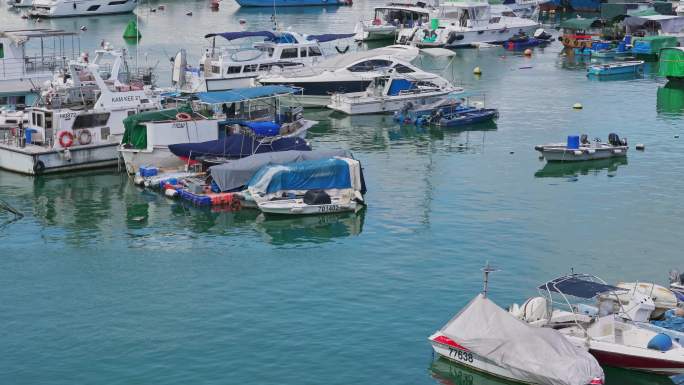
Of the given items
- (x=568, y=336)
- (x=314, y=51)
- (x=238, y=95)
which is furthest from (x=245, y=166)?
(x=314, y=51)

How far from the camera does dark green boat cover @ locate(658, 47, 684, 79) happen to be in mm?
86688

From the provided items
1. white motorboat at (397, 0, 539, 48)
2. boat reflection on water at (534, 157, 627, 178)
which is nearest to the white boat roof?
boat reflection on water at (534, 157, 627, 178)

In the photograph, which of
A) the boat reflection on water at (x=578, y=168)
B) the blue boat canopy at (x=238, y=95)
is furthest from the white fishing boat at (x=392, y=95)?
the boat reflection on water at (x=578, y=168)

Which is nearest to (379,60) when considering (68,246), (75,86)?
(75,86)

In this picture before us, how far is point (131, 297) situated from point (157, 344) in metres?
4.98

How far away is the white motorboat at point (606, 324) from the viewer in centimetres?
3278

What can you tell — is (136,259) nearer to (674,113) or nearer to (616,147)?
(616,147)

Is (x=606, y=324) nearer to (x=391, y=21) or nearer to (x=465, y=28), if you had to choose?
(x=465, y=28)

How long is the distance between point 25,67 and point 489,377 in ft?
161

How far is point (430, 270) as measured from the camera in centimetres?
4294

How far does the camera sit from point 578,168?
A: 60.3 meters

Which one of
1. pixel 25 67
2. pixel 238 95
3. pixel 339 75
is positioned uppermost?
pixel 25 67

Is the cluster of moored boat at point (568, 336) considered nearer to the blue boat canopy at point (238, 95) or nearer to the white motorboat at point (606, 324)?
the white motorboat at point (606, 324)

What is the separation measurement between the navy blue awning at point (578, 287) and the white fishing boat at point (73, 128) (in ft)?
98.2
